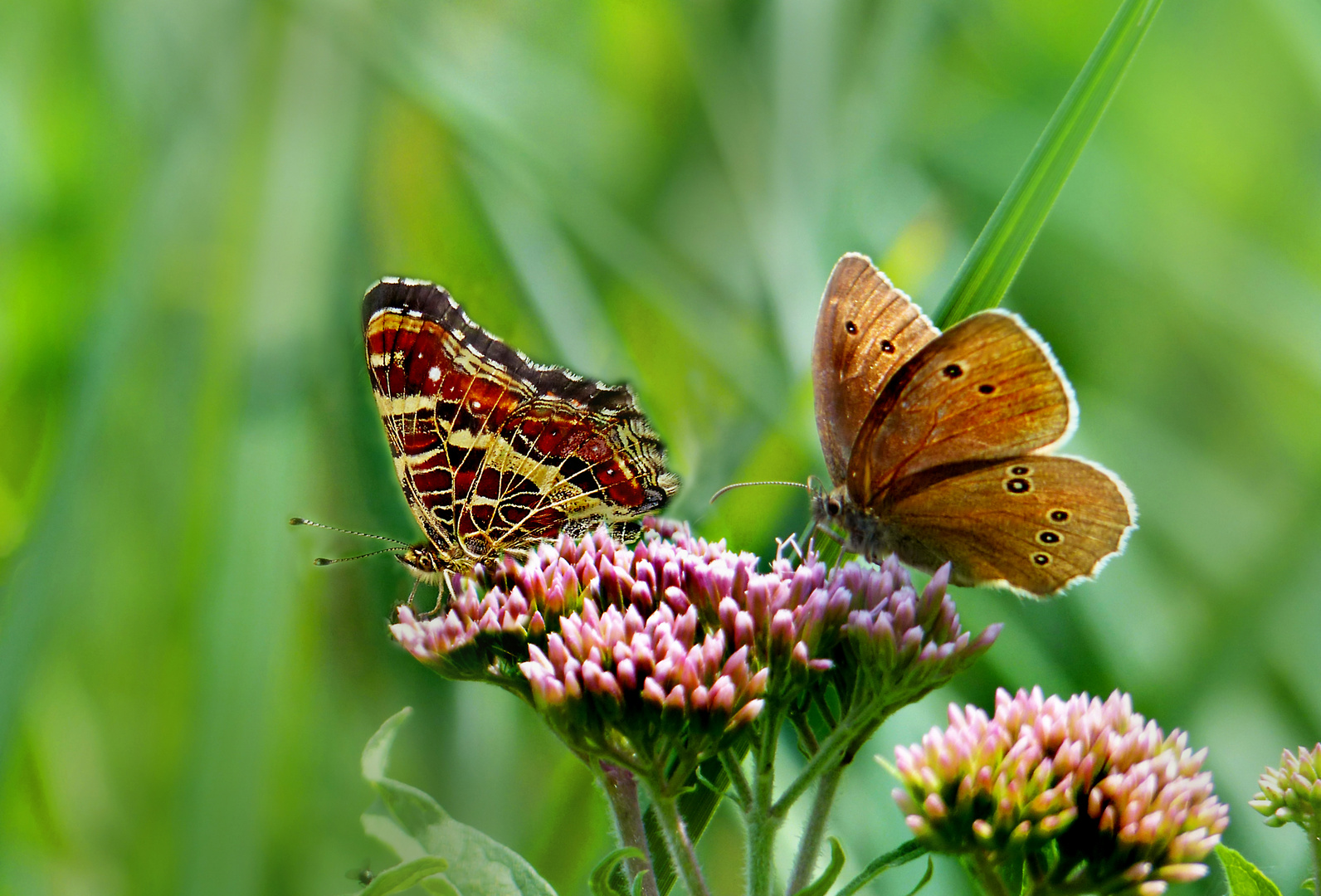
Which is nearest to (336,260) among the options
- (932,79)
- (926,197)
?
(926,197)

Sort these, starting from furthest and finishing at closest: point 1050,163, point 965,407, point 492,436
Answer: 1. point 492,436
2. point 965,407
3. point 1050,163

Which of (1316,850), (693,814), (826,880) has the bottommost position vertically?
(693,814)

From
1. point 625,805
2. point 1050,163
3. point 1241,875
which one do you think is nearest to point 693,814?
point 625,805

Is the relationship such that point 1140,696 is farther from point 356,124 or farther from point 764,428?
point 356,124

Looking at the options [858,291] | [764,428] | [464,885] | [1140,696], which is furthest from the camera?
[764,428]

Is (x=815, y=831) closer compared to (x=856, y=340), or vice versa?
(x=815, y=831)

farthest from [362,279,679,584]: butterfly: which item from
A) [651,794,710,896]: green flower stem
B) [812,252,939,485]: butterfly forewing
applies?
[651,794,710,896]: green flower stem

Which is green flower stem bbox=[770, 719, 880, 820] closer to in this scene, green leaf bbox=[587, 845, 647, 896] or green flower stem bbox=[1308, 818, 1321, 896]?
green leaf bbox=[587, 845, 647, 896]

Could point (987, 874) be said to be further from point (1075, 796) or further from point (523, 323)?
point (523, 323)
